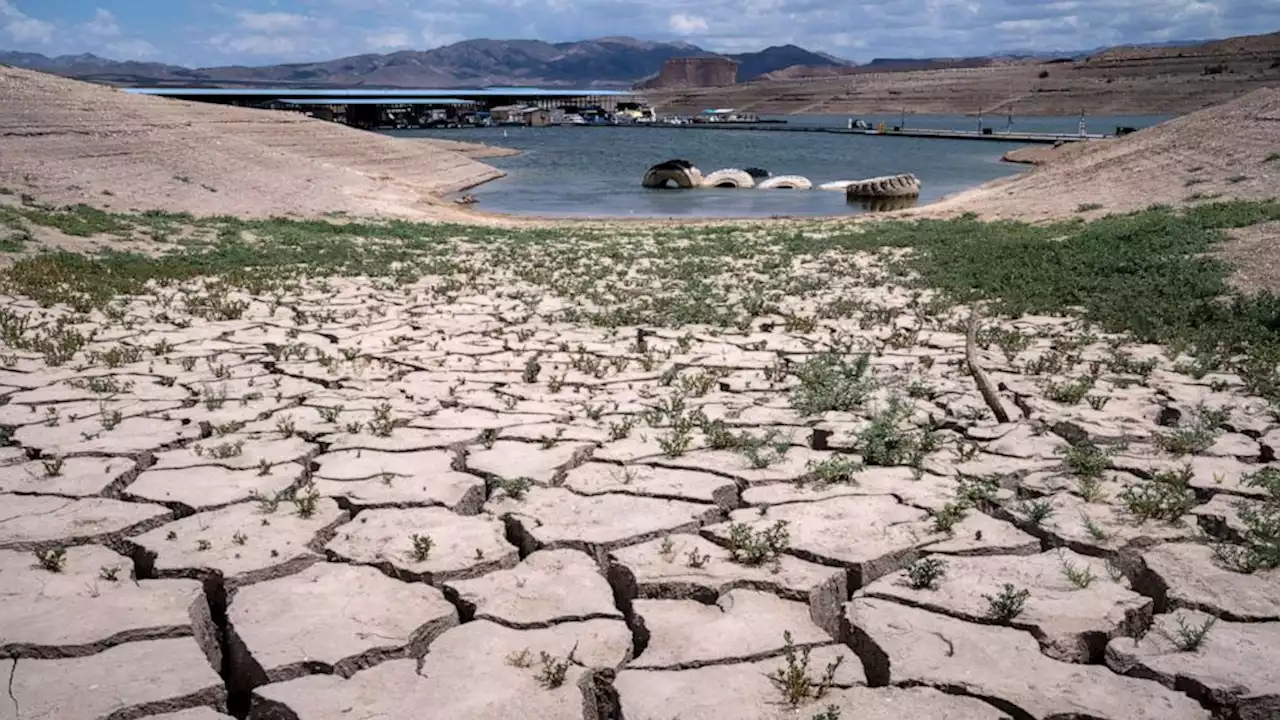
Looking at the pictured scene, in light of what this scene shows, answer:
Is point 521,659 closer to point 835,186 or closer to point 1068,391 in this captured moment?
point 1068,391

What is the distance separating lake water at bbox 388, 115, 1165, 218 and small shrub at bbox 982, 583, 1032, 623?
814 inches

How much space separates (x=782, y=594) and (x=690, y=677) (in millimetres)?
547

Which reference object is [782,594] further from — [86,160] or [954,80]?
[954,80]

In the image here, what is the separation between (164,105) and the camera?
24953mm

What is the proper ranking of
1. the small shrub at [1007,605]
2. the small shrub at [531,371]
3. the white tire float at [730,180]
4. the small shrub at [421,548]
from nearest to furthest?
the small shrub at [1007,605] < the small shrub at [421,548] < the small shrub at [531,371] < the white tire float at [730,180]

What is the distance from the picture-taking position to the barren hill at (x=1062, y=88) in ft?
274

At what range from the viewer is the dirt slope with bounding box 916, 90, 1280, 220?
47.5ft

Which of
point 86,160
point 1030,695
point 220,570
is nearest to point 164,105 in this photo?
point 86,160

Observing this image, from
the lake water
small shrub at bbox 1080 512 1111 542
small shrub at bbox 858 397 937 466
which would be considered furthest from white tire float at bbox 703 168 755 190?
small shrub at bbox 1080 512 1111 542

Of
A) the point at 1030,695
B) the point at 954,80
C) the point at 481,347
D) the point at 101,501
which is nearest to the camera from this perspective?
the point at 1030,695

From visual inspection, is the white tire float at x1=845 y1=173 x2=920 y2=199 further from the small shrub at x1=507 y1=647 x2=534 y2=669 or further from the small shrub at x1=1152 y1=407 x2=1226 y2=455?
the small shrub at x1=507 y1=647 x2=534 y2=669

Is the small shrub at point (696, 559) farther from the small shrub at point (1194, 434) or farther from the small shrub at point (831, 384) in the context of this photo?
the small shrub at point (1194, 434)

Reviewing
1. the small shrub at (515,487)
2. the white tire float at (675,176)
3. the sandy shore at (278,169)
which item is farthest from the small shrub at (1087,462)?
the white tire float at (675,176)

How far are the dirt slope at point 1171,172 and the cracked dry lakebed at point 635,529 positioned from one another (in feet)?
31.2
